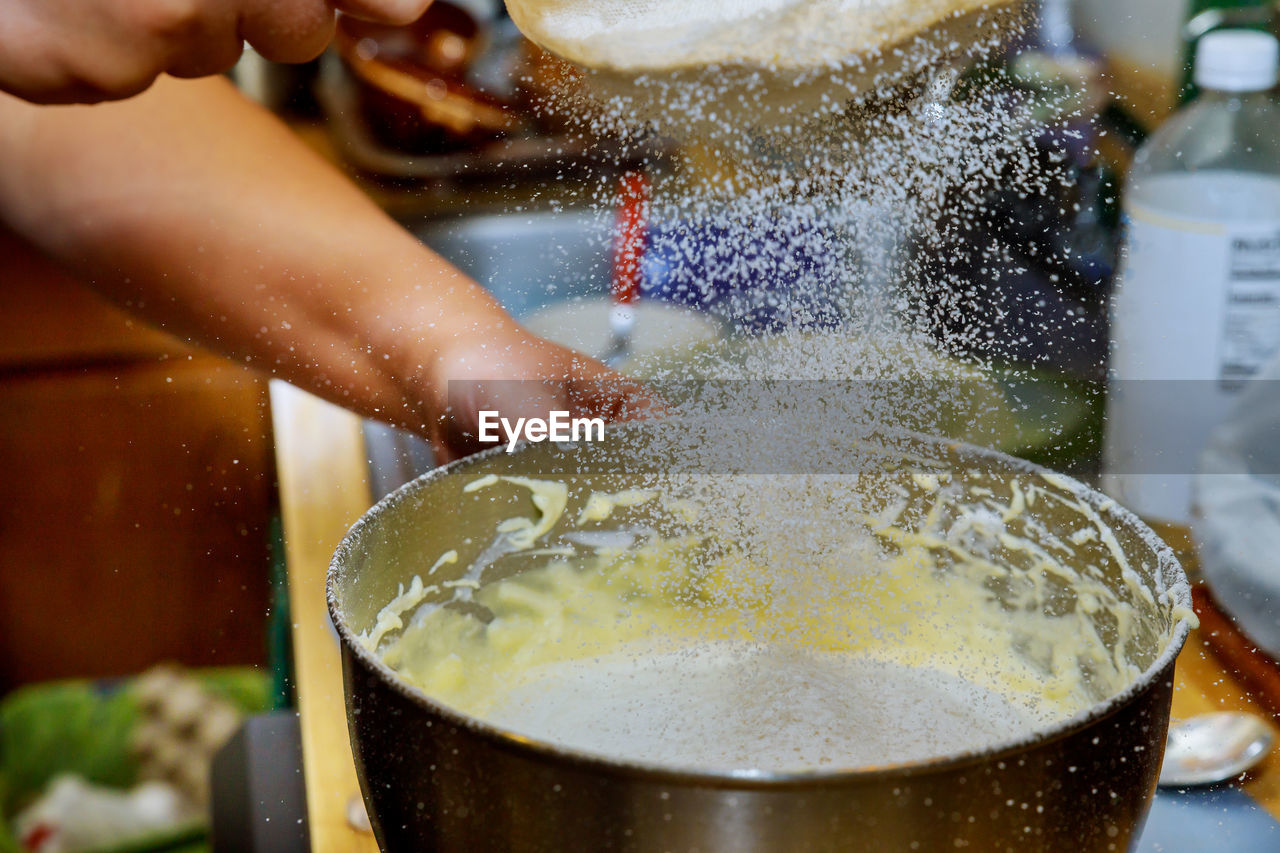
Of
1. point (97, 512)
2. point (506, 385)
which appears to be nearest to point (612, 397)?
point (506, 385)

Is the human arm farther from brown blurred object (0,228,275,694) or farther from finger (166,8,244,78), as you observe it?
brown blurred object (0,228,275,694)

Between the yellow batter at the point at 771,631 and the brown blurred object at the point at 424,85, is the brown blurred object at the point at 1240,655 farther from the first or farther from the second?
the brown blurred object at the point at 424,85

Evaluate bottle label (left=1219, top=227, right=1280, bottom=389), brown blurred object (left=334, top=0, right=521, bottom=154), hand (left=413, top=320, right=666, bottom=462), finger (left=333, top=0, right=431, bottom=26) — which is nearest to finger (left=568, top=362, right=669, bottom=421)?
hand (left=413, top=320, right=666, bottom=462)

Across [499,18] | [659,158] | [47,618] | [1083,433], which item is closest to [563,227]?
[659,158]

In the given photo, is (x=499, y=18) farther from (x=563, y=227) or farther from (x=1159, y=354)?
(x=1159, y=354)

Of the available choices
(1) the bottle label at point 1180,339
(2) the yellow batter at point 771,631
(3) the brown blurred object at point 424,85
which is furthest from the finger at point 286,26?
(3) the brown blurred object at point 424,85

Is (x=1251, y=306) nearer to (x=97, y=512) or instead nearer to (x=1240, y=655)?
(x=1240, y=655)
